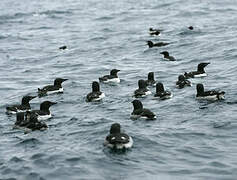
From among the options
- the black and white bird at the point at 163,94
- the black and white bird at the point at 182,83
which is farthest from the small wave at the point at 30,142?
the black and white bird at the point at 182,83

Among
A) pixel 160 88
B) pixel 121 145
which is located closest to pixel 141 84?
pixel 160 88

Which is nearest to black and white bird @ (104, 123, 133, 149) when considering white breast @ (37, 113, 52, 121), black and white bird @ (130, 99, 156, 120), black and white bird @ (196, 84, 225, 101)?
black and white bird @ (130, 99, 156, 120)

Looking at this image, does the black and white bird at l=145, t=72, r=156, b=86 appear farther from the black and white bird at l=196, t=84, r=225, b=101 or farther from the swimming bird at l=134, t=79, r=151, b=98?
the black and white bird at l=196, t=84, r=225, b=101

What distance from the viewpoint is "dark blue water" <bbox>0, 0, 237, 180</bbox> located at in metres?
15.9

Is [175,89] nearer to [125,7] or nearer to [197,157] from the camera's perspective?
[197,157]

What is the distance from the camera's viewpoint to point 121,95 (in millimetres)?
24469

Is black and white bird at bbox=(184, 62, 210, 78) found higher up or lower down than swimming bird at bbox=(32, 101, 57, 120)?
higher up

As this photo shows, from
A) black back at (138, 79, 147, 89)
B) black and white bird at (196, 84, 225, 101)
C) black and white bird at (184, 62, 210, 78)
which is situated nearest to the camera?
black and white bird at (196, 84, 225, 101)

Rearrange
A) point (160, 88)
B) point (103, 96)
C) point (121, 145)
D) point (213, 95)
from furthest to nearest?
point (103, 96) → point (160, 88) → point (213, 95) → point (121, 145)

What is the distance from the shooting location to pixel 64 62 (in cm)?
3484

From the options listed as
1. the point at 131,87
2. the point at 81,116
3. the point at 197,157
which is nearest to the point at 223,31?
the point at 131,87

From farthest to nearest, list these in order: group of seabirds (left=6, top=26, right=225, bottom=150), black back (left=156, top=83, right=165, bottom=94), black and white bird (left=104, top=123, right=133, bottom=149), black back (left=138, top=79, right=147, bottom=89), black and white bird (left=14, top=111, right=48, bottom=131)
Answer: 1. black back (left=138, top=79, right=147, bottom=89)
2. black back (left=156, top=83, right=165, bottom=94)
3. black and white bird (left=14, top=111, right=48, bottom=131)
4. group of seabirds (left=6, top=26, right=225, bottom=150)
5. black and white bird (left=104, top=123, right=133, bottom=149)

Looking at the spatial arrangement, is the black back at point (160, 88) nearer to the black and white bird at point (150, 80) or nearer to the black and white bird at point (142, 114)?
the black and white bird at point (150, 80)

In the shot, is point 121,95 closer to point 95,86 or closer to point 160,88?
point 95,86
